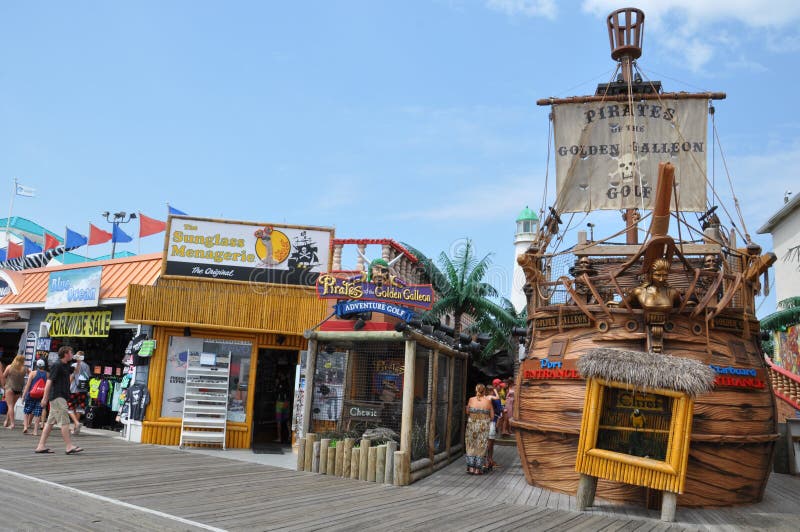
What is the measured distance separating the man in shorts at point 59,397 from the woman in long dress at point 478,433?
6.88 meters

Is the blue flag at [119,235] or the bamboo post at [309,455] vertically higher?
the blue flag at [119,235]

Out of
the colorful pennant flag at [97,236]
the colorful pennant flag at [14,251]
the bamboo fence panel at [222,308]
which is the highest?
the colorful pennant flag at [97,236]

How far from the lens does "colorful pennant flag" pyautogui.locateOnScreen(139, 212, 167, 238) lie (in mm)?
18812

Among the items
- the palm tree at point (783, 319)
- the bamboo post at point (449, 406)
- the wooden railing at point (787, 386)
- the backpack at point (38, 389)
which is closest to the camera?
the backpack at point (38, 389)

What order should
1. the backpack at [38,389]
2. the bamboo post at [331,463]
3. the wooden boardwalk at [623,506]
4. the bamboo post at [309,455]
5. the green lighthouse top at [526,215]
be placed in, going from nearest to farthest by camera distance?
the wooden boardwalk at [623,506] → the bamboo post at [331,463] → the bamboo post at [309,455] → the backpack at [38,389] → the green lighthouse top at [526,215]

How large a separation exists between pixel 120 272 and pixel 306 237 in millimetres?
5282

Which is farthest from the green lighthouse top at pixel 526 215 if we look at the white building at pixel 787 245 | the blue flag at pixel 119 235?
the blue flag at pixel 119 235

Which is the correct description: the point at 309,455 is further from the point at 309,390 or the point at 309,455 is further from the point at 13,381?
the point at 13,381

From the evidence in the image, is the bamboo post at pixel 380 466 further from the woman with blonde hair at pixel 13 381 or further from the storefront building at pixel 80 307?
the woman with blonde hair at pixel 13 381

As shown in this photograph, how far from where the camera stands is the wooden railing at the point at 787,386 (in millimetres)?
15066

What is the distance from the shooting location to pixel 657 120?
15320 mm

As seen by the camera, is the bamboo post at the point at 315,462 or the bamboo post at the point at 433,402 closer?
the bamboo post at the point at 315,462

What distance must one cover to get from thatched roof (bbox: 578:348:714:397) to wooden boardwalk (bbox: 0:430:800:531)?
1.77 metres

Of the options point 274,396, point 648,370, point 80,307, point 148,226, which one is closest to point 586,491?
point 648,370
